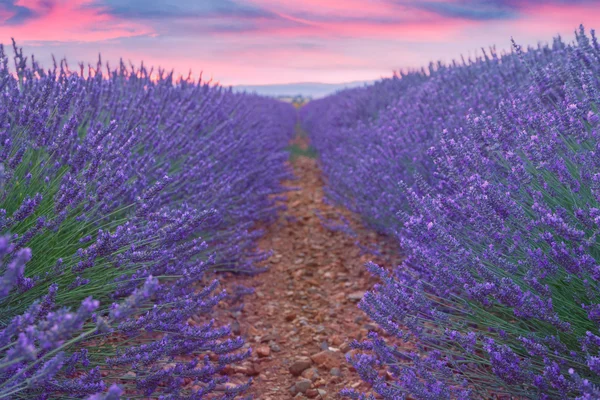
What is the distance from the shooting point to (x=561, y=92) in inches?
127

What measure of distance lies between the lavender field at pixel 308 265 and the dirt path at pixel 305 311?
17mm

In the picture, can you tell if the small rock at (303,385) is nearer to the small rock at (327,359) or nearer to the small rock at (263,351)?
the small rock at (327,359)

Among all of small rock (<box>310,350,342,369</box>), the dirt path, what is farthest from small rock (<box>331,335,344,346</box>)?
small rock (<box>310,350,342,369</box>)

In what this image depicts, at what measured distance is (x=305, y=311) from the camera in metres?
3.53

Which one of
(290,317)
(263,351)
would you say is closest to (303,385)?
(263,351)

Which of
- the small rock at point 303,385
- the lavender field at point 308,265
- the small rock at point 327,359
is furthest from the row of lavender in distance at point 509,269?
the small rock at point 303,385

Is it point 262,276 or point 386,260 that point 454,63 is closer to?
point 386,260

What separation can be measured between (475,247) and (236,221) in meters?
2.58

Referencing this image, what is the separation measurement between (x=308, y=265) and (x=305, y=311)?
2.90 feet

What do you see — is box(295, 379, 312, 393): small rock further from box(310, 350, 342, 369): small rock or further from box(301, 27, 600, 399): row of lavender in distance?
box(301, 27, 600, 399): row of lavender in distance

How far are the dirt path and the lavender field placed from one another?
0.06 ft

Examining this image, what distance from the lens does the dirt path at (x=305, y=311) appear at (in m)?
2.67

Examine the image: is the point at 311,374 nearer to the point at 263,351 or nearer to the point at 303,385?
the point at 303,385

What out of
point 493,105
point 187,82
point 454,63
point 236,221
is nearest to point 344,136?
point 454,63
